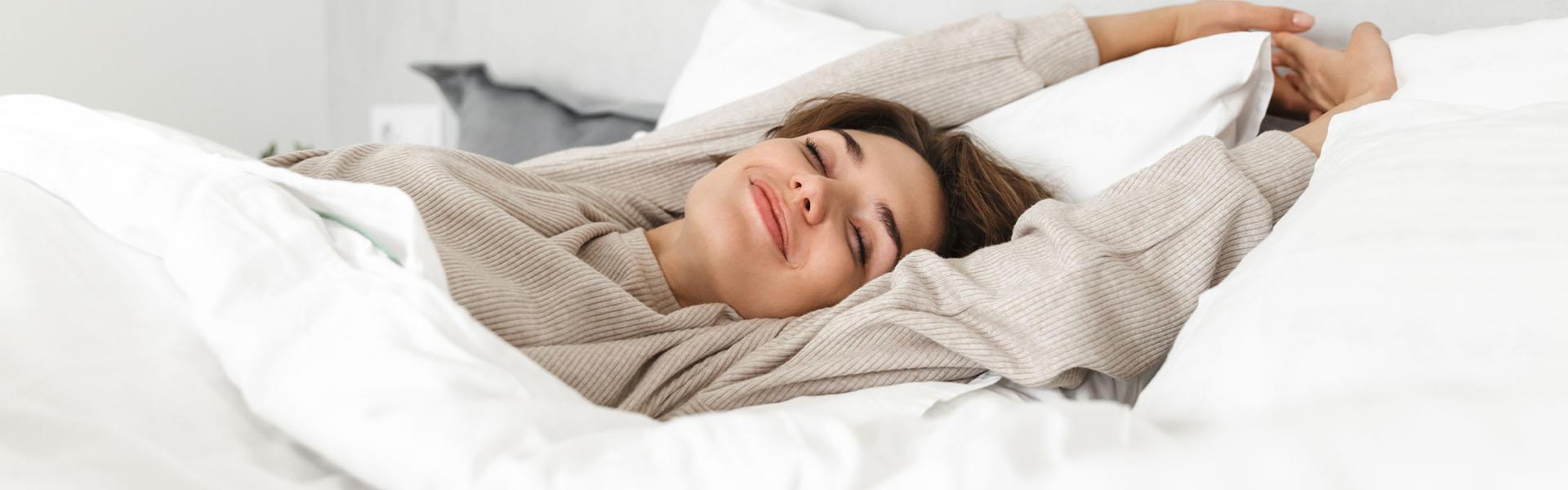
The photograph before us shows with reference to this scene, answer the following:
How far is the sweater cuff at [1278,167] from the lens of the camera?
3.20 ft

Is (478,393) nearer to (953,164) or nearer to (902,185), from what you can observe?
(902,185)

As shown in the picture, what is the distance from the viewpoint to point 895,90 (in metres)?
1.32

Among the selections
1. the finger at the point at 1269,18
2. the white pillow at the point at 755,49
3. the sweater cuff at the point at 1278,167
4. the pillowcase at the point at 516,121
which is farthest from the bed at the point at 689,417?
the pillowcase at the point at 516,121

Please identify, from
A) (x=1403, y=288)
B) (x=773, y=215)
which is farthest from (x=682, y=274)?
(x=1403, y=288)

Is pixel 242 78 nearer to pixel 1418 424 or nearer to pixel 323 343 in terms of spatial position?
pixel 323 343

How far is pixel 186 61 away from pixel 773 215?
7.11 feet

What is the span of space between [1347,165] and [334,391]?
0.69 m

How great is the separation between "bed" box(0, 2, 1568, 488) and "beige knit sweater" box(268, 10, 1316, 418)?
8cm

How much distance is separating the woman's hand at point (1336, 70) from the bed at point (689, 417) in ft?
0.99

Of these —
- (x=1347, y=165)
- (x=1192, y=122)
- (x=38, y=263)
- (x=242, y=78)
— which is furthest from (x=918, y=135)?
(x=242, y=78)

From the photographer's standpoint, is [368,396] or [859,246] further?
[859,246]

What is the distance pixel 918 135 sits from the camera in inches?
49.8

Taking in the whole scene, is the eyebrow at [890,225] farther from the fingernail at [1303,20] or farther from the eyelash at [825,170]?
the fingernail at [1303,20]

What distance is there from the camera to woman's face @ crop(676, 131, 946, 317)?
1.03m
